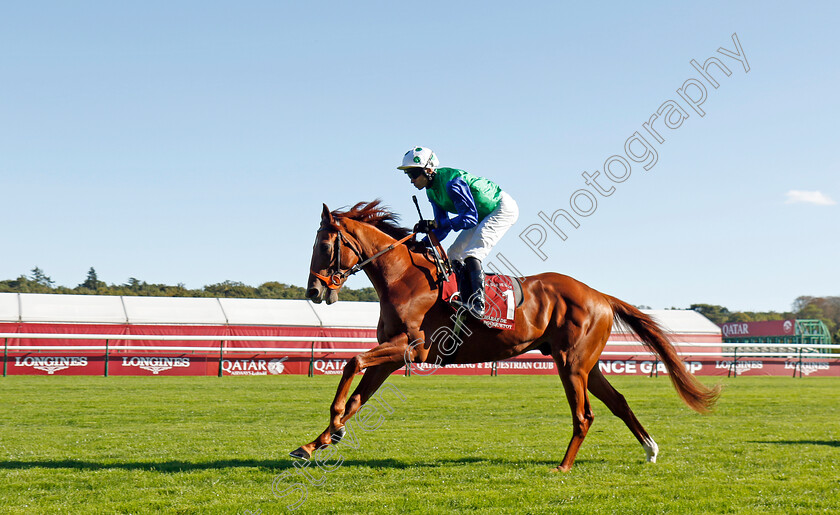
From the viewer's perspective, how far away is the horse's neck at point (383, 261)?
585 cm

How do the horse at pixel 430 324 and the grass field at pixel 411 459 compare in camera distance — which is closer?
the grass field at pixel 411 459

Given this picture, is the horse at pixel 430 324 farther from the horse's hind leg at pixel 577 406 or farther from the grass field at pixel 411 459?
the grass field at pixel 411 459

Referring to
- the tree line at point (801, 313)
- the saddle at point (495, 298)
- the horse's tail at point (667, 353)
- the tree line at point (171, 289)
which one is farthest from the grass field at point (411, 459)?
the tree line at point (801, 313)

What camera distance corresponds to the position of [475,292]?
5.85 metres

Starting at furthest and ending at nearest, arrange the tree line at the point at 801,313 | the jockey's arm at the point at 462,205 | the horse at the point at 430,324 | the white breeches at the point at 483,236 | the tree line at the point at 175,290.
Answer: the tree line at the point at 801,313, the tree line at the point at 175,290, the white breeches at the point at 483,236, the jockey's arm at the point at 462,205, the horse at the point at 430,324

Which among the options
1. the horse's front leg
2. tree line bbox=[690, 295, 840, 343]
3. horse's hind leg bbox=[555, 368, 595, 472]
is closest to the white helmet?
the horse's front leg

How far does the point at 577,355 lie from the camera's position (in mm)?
6184

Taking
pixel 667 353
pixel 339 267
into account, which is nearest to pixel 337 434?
pixel 339 267

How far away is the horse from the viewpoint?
5.51 m

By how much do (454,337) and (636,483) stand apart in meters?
1.82

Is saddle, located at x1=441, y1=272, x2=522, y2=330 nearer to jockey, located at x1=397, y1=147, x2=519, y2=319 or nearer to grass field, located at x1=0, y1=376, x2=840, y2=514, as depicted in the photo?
jockey, located at x1=397, y1=147, x2=519, y2=319

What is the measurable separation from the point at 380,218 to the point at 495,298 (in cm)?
128

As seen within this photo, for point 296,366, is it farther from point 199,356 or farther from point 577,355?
point 577,355

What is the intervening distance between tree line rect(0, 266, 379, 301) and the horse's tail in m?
38.6
